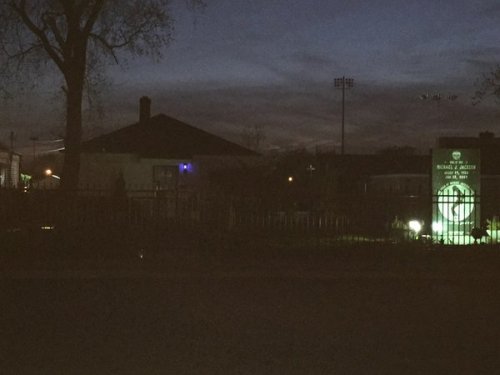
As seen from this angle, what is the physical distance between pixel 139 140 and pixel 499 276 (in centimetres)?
2576

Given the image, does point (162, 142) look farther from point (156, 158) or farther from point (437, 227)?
point (437, 227)

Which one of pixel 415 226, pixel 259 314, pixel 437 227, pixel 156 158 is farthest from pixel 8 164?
pixel 259 314

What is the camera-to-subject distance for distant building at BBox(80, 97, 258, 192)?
37344mm

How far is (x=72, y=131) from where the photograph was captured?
23125 mm

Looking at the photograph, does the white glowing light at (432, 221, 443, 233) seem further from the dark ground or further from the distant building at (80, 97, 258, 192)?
the distant building at (80, 97, 258, 192)

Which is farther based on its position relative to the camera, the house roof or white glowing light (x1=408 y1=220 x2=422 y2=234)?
the house roof

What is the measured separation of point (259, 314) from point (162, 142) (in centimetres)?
2849

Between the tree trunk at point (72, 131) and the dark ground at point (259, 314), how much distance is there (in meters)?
6.15

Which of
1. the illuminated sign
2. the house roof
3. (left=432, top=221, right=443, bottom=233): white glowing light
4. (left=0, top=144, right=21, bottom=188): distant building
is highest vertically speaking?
the house roof

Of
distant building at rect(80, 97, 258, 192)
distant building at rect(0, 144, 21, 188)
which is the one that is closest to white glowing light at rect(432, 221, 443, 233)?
distant building at rect(80, 97, 258, 192)

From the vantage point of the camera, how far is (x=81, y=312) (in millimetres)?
11758

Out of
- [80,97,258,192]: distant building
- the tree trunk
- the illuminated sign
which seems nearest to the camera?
the illuminated sign

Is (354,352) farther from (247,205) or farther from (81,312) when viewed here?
(247,205)

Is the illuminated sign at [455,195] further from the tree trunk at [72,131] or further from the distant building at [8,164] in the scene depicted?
the distant building at [8,164]
